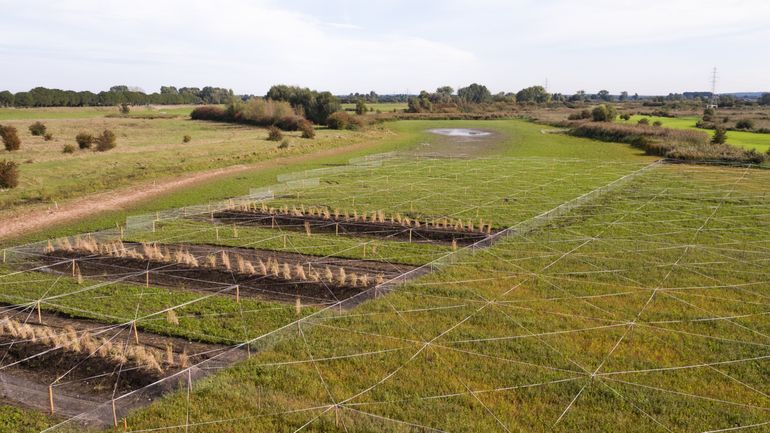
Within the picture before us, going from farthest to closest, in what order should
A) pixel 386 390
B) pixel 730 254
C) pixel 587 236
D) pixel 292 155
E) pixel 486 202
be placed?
pixel 292 155, pixel 486 202, pixel 587 236, pixel 730 254, pixel 386 390

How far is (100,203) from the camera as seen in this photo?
1171 inches

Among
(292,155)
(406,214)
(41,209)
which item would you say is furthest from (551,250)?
(292,155)

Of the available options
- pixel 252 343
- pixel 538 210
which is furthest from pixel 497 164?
pixel 252 343

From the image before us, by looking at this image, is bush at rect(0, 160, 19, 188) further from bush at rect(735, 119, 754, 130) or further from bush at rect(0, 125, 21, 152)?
bush at rect(735, 119, 754, 130)

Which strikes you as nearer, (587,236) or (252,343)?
(252,343)

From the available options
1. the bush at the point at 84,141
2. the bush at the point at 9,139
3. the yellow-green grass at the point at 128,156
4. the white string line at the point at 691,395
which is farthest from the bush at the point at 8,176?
the white string line at the point at 691,395

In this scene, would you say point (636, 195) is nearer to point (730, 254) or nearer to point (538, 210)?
point (538, 210)

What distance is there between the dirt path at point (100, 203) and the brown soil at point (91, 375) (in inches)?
548

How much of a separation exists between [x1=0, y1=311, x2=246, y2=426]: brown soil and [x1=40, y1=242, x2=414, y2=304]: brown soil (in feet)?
10.7

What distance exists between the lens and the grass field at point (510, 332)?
9.77 metres

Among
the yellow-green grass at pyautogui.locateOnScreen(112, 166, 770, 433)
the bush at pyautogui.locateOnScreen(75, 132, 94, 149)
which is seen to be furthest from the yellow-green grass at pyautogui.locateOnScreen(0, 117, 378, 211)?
the yellow-green grass at pyautogui.locateOnScreen(112, 166, 770, 433)

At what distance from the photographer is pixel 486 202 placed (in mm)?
29656

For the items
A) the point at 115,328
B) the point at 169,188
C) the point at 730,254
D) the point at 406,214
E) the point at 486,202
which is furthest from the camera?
the point at 169,188

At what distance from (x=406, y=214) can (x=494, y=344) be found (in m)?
14.7
